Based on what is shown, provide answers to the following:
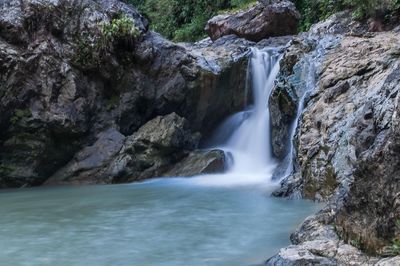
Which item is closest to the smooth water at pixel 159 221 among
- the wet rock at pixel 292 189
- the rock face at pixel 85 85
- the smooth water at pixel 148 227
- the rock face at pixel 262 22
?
the smooth water at pixel 148 227

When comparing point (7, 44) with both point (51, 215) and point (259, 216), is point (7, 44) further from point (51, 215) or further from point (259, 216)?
point (259, 216)

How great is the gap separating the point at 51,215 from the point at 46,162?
4.67m

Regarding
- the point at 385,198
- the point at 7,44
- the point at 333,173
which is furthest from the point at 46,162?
the point at 385,198

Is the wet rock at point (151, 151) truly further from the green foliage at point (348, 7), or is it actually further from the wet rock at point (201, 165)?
the green foliage at point (348, 7)

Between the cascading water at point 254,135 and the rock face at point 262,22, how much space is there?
229 centimetres

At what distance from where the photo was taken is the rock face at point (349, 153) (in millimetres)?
4285

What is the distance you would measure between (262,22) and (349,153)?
9998mm

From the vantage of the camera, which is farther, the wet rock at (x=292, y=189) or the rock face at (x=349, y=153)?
the wet rock at (x=292, y=189)

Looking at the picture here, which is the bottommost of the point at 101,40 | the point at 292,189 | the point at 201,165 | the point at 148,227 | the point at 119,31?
the point at 148,227

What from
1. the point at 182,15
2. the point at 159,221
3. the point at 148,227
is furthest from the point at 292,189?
the point at 182,15

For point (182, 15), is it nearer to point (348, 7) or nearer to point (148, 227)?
point (348, 7)

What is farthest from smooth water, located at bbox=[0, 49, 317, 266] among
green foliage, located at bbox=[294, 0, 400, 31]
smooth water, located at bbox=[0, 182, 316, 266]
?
green foliage, located at bbox=[294, 0, 400, 31]

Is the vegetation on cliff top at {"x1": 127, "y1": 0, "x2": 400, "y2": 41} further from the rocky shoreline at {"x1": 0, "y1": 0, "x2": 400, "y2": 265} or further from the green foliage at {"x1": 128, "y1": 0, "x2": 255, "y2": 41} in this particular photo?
the rocky shoreline at {"x1": 0, "y1": 0, "x2": 400, "y2": 265}

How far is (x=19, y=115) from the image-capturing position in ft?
40.7
